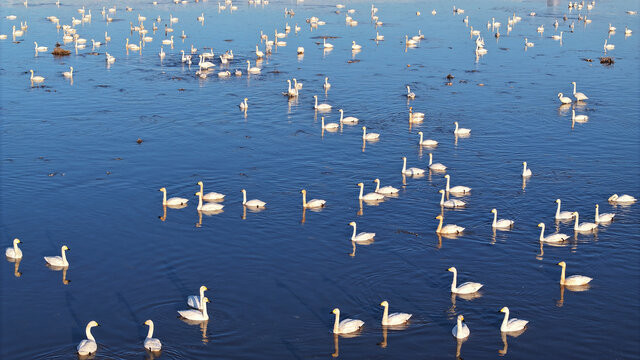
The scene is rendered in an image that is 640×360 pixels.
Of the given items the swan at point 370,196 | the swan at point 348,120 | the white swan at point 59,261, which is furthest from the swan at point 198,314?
the swan at point 348,120

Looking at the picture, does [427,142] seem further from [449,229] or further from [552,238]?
[552,238]

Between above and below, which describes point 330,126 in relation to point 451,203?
above

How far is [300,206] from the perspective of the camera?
136 feet

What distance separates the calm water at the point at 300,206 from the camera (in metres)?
29.6

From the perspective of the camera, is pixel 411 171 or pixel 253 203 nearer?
pixel 253 203

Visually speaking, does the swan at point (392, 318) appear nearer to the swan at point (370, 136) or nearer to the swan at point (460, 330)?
the swan at point (460, 330)

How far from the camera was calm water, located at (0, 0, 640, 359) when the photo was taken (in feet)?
97.0

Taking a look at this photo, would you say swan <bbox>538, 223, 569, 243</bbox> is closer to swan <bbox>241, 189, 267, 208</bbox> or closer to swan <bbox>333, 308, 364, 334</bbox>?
swan <bbox>333, 308, 364, 334</bbox>

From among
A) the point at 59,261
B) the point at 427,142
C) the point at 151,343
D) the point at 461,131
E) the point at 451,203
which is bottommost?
the point at 151,343

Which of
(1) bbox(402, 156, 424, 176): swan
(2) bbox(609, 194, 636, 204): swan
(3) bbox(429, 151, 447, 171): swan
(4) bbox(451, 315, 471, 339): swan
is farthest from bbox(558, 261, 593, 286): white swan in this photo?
(3) bbox(429, 151, 447, 171): swan

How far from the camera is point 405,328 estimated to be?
1158 inches

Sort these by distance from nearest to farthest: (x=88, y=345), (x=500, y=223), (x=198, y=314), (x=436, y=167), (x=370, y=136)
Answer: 1. (x=88, y=345)
2. (x=198, y=314)
3. (x=500, y=223)
4. (x=436, y=167)
5. (x=370, y=136)

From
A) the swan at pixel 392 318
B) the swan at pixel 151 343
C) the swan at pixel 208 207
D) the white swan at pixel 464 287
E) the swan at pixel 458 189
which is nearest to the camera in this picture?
the swan at pixel 151 343

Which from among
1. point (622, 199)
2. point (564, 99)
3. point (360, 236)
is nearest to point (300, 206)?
point (360, 236)
